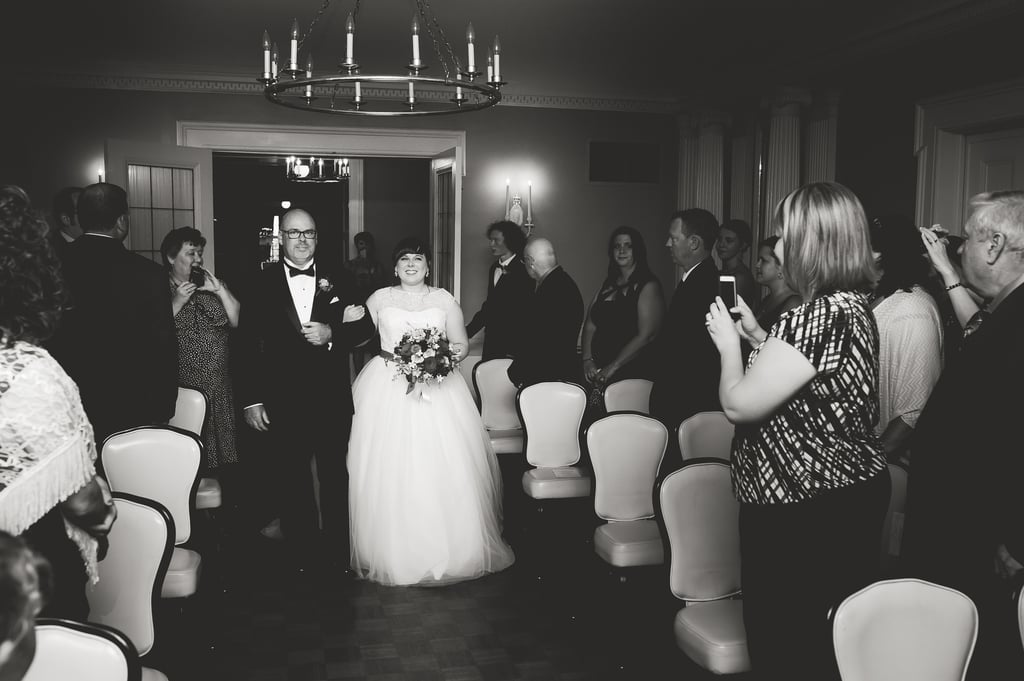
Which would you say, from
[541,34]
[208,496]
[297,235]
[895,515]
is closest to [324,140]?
[541,34]

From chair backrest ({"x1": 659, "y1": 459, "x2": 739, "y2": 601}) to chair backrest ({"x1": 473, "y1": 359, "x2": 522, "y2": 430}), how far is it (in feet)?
8.77

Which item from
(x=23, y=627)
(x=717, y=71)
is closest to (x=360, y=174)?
(x=717, y=71)

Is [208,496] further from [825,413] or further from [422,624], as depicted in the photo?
[825,413]

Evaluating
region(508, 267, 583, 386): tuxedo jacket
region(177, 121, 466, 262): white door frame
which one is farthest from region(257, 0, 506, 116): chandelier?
region(508, 267, 583, 386): tuxedo jacket

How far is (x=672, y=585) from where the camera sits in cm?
291

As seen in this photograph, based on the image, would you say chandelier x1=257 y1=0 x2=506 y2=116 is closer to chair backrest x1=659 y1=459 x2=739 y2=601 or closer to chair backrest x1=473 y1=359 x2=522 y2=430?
chair backrest x1=473 y1=359 x2=522 y2=430

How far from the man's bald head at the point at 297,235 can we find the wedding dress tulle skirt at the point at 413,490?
663 millimetres

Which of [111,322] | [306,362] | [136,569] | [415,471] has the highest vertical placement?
[111,322]

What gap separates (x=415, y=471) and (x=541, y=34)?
3.73 meters

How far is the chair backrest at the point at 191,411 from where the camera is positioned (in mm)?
4348

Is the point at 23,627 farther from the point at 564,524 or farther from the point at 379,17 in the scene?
the point at 379,17

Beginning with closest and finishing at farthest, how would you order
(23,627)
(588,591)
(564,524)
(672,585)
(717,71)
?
(23,627) < (672,585) < (588,591) < (564,524) < (717,71)

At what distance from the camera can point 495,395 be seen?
563cm

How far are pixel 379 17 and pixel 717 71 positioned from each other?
314 centimetres
